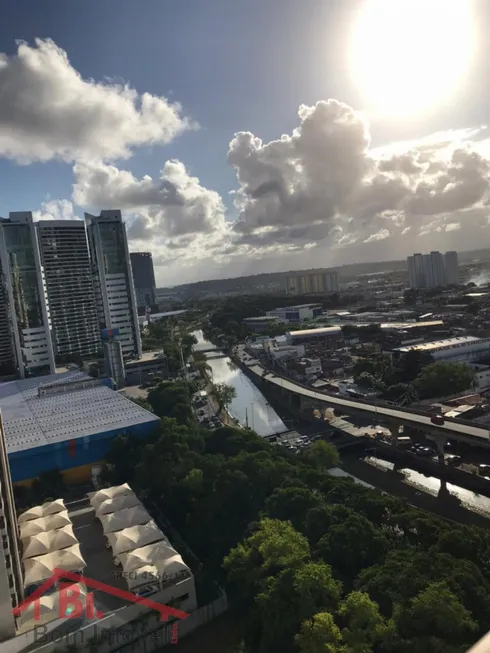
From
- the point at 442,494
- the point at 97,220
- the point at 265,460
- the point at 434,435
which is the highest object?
the point at 97,220

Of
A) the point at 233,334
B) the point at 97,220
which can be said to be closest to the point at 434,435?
the point at 97,220

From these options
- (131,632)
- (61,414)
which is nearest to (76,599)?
(131,632)

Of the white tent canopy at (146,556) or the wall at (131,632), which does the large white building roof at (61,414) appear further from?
the wall at (131,632)

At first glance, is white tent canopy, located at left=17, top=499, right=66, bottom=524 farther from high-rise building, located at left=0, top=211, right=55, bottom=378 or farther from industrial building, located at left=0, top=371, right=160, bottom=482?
high-rise building, located at left=0, top=211, right=55, bottom=378

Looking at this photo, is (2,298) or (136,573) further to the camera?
(2,298)

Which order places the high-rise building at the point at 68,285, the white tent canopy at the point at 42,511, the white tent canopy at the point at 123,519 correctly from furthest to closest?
the high-rise building at the point at 68,285 < the white tent canopy at the point at 42,511 < the white tent canopy at the point at 123,519

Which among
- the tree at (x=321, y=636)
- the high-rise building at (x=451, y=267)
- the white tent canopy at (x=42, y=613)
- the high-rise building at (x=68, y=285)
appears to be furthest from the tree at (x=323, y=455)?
the high-rise building at (x=451, y=267)

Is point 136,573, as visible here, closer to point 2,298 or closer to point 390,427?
point 390,427
